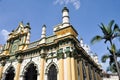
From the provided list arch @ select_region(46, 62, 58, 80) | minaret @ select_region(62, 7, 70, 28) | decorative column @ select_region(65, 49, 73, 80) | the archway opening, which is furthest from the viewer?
the archway opening

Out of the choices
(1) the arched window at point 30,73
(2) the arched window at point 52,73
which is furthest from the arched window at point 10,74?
(2) the arched window at point 52,73

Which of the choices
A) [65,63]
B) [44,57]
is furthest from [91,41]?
[44,57]

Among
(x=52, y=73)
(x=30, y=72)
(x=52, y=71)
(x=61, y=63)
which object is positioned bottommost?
(x=52, y=73)

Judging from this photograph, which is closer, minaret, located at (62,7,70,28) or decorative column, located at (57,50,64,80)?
decorative column, located at (57,50,64,80)

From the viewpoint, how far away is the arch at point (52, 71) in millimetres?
16703

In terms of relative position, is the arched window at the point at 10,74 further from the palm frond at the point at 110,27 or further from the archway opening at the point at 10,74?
the palm frond at the point at 110,27

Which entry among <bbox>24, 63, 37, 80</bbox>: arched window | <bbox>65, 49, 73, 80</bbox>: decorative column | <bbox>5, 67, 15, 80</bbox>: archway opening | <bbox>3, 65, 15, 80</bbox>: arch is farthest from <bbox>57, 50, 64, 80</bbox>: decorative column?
<bbox>5, 67, 15, 80</bbox>: archway opening

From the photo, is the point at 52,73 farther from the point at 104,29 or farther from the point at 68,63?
the point at 104,29

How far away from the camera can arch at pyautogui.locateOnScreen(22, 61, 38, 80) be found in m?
19.0

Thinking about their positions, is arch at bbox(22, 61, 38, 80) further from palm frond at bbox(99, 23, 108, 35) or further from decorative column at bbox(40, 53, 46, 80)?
palm frond at bbox(99, 23, 108, 35)

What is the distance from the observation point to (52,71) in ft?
55.7

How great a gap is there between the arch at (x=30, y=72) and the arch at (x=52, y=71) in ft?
7.56

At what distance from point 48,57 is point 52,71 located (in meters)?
1.78

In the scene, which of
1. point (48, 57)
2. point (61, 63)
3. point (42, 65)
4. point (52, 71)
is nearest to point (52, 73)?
point (52, 71)
